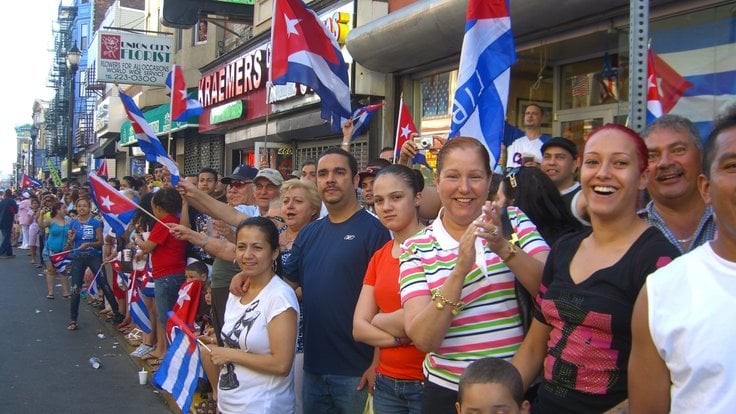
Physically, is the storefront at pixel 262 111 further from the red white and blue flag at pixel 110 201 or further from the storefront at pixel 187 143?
the red white and blue flag at pixel 110 201

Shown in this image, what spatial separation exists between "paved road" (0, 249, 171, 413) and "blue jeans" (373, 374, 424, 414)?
12.9 ft

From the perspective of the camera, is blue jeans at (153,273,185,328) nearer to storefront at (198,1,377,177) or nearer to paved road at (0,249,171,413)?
paved road at (0,249,171,413)

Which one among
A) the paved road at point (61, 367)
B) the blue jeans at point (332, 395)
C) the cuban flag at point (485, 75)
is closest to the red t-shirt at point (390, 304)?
the blue jeans at point (332, 395)

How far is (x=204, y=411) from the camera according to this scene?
212 inches

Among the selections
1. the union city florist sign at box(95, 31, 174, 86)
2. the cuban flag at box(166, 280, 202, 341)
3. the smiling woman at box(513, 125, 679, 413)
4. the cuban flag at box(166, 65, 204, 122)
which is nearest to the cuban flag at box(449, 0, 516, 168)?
the smiling woman at box(513, 125, 679, 413)

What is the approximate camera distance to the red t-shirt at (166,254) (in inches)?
283

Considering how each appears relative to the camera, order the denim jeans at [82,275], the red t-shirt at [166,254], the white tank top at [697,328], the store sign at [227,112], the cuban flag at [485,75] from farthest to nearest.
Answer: the store sign at [227,112]
the denim jeans at [82,275]
the red t-shirt at [166,254]
the cuban flag at [485,75]
the white tank top at [697,328]

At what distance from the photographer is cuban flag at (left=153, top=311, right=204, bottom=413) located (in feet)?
14.4

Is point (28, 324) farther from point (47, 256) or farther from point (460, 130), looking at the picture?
point (460, 130)

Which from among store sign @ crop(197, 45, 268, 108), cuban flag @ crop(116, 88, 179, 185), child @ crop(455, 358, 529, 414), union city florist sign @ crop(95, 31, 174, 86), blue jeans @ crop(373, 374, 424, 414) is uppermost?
union city florist sign @ crop(95, 31, 174, 86)

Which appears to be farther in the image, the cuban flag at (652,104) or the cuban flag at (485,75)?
the cuban flag at (652,104)

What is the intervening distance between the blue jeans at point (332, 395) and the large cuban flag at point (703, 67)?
3659 mm

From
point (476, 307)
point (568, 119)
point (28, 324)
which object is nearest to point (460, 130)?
point (476, 307)

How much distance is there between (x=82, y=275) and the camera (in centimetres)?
1044
